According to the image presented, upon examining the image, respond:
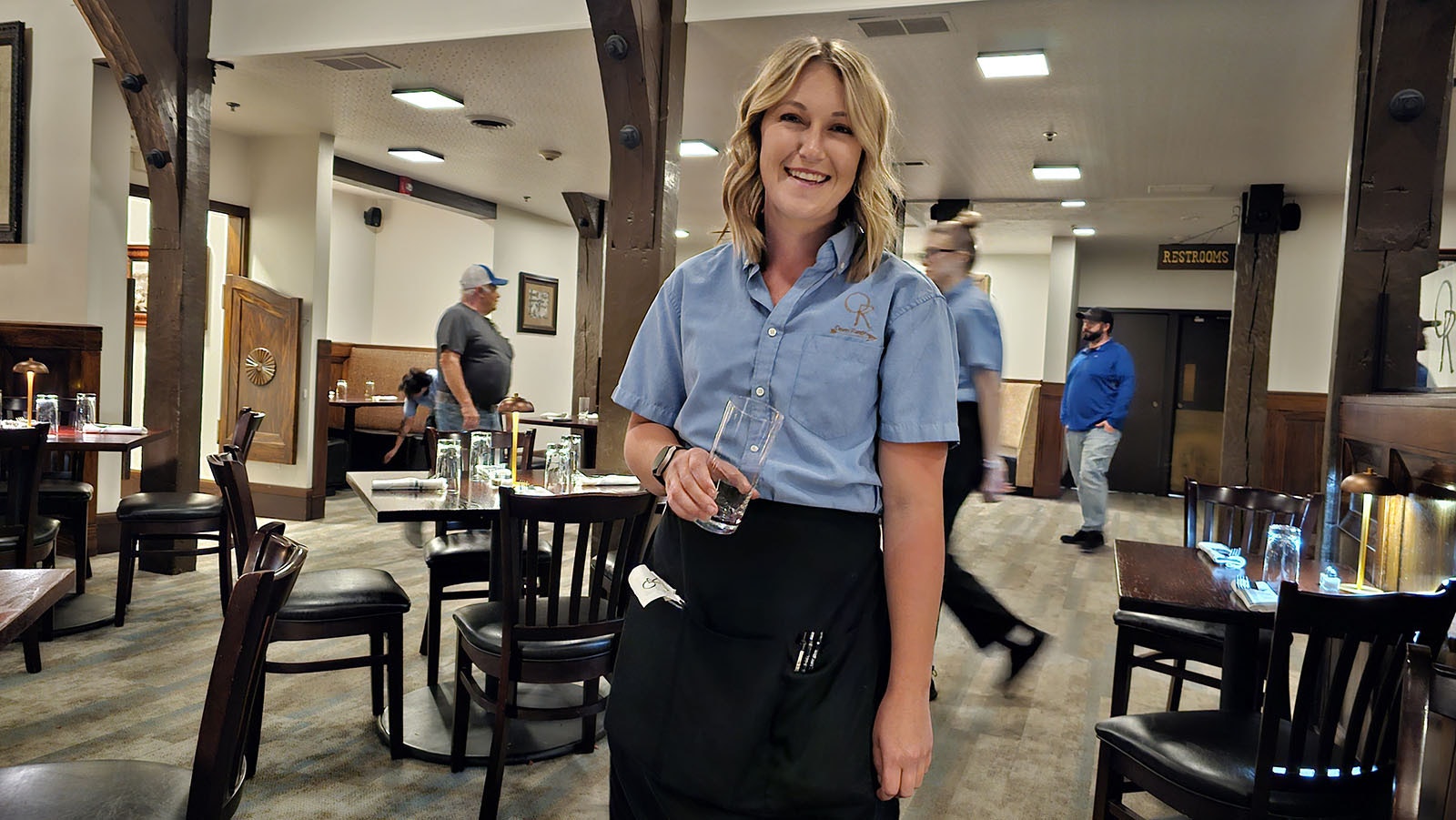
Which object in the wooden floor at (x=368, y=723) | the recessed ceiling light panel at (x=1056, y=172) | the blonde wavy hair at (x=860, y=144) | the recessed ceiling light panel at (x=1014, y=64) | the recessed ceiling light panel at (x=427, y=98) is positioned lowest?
the wooden floor at (x=368, y=723)

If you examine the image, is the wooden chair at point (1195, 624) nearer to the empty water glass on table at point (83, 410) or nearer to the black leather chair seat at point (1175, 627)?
the black leather chair seat at point (1175, 627)

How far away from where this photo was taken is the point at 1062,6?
14.6ft

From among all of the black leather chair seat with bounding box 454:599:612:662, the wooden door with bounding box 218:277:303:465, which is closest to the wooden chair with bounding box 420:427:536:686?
the black leather chair seat with bounding box 454:599:612:662

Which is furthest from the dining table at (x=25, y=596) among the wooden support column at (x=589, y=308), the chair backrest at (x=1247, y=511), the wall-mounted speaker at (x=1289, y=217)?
the wall-mounted speaker at (x=1289, y=217)

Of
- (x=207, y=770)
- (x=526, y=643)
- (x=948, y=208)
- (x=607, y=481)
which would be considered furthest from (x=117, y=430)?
(x=948, y=208)

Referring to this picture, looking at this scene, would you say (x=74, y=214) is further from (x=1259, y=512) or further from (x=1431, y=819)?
(x=1431, y=819)

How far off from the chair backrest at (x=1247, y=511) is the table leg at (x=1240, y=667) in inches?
20.2

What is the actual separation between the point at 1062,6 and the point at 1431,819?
13.1 ft

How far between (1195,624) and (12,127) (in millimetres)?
6747

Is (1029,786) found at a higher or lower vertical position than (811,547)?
lower

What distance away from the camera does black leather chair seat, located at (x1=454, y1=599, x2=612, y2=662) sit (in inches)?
104

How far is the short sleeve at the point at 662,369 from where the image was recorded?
4.16 feet

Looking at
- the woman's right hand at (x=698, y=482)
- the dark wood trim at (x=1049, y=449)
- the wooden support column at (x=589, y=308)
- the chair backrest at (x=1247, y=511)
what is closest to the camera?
the woman's right hand at (x=698, y=482)

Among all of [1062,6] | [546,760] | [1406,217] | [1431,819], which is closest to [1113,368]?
[1062,6]
